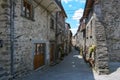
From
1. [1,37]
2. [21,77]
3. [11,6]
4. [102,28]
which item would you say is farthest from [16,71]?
[102,28]

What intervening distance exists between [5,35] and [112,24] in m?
8.40

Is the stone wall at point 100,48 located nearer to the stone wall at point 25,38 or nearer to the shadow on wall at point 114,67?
the shadow on wall at point 114,67

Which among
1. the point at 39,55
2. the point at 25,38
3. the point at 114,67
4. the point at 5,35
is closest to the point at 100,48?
the point at 114,67

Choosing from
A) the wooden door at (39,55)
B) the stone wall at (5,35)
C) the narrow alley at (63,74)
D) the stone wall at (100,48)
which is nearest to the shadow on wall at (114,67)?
the stone wall at (100,48)

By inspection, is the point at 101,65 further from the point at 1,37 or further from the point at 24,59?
the point at 1,37

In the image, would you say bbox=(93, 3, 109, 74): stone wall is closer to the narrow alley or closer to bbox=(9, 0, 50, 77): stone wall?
the narrow alley

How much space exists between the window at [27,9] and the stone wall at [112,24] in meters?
4.98

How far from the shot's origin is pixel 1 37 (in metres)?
9.00

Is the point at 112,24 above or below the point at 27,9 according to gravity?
below

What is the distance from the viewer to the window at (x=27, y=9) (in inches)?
437

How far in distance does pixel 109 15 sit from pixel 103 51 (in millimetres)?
3285

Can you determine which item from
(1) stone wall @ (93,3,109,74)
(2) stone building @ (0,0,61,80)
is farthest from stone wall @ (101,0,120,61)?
(2) stone building @ (0,0,61,80)

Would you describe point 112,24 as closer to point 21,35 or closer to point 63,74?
point 63,74

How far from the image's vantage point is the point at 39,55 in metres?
14.4
